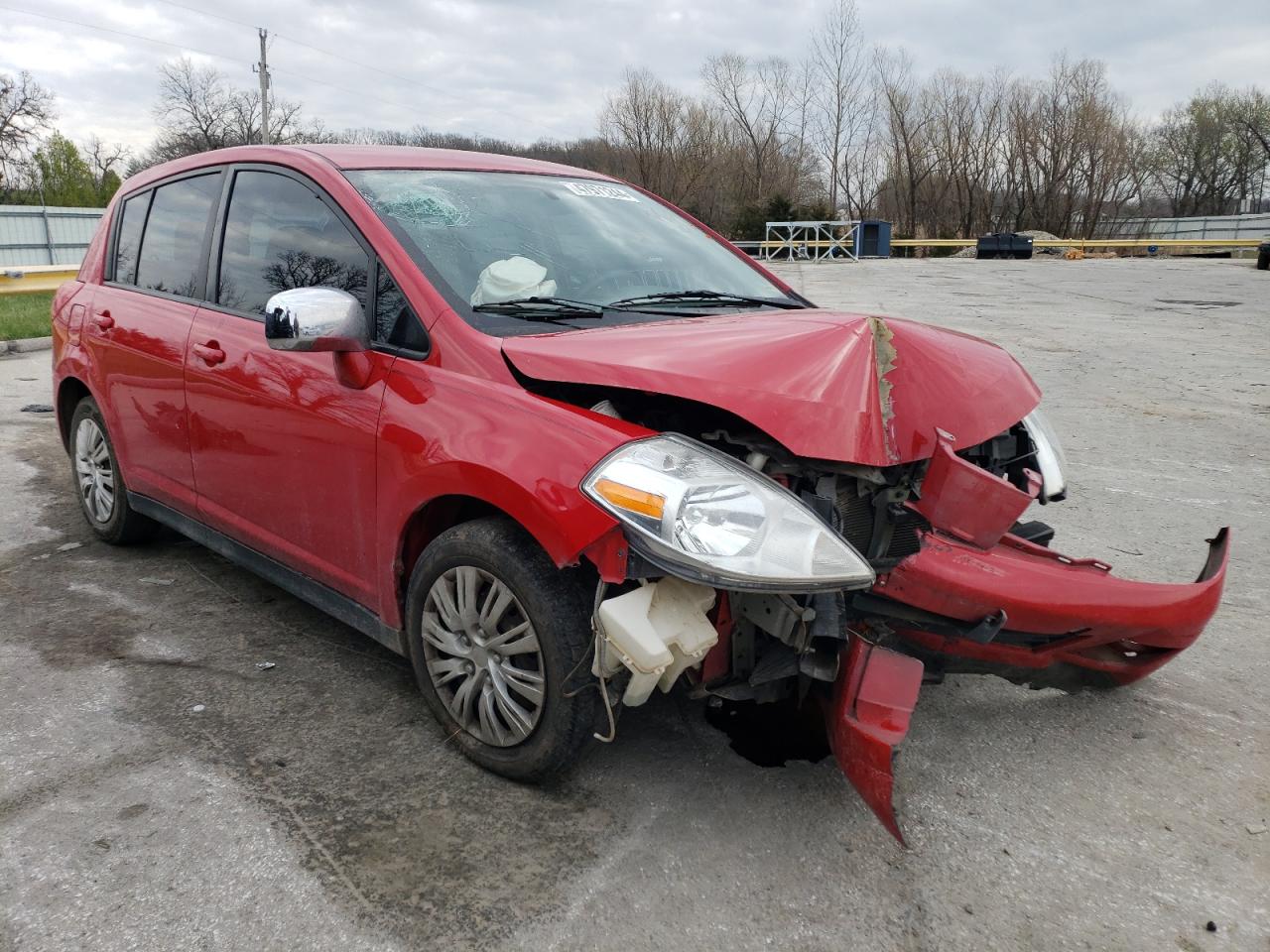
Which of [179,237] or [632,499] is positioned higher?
[179,237]

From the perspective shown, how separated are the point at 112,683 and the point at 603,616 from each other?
199cm

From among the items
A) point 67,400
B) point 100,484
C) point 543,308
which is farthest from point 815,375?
point 67,400

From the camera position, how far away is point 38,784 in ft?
8.54

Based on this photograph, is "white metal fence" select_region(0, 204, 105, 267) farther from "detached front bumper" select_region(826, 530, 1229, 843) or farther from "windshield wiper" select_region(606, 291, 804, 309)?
"detached front bumper" select_region(826, 530, 1229, 843)

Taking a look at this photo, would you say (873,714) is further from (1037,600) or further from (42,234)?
(42,234)

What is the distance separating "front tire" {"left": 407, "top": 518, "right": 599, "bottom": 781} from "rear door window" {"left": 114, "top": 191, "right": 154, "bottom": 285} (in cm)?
246

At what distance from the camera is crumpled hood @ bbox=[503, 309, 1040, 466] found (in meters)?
2.23

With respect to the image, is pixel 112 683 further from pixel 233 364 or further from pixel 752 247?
pixel 752 247

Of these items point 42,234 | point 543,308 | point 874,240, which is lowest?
point 543,308

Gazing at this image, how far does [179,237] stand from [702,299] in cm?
217

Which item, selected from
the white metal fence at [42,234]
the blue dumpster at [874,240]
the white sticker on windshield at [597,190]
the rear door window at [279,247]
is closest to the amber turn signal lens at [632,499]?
the rear door window at [279,247]

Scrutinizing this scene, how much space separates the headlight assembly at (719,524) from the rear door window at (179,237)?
2269mm

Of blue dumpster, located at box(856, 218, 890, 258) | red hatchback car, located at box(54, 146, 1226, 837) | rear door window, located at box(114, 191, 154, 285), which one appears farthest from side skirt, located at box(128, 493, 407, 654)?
blue dumpster, located at box(856, 218, 890, 258)

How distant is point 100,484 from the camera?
14.7 ft
